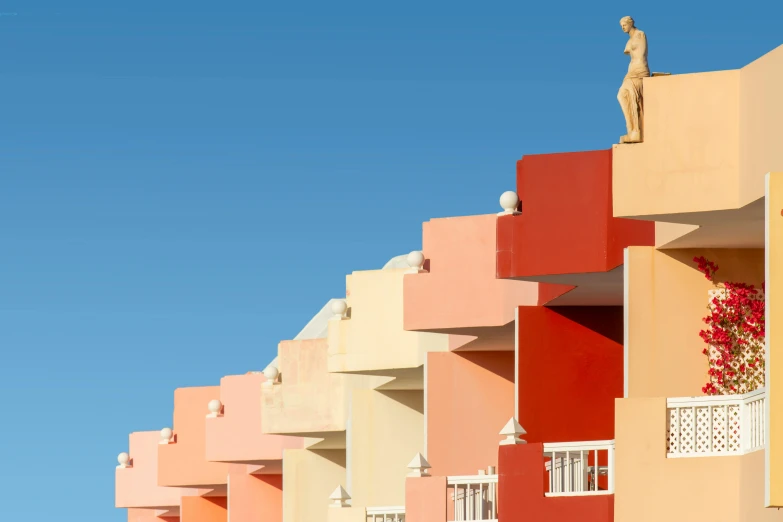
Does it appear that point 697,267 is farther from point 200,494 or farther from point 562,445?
point 200,494

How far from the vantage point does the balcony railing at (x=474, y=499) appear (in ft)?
84.9

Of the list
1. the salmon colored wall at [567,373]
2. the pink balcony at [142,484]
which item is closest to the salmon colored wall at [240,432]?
the pink balcony at [142,484]

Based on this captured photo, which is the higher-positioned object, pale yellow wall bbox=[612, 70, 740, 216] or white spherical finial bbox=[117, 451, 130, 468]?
pale yellow wall bbox=[612, 70, 740, 216]

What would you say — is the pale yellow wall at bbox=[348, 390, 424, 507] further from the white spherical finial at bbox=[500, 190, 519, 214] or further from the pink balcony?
the pink balcony

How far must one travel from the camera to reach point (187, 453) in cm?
4444

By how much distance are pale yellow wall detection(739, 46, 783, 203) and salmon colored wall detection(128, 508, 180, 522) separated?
35100mm

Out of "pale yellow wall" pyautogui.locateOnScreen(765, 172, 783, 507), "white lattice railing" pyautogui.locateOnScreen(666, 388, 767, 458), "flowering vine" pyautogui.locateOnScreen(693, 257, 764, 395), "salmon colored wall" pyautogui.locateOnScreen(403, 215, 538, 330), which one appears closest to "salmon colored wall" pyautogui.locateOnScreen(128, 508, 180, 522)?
"salmon colored wall" pyautogui.locateOnScreen(403, 215, 538, 330)

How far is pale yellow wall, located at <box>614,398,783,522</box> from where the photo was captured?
2078 centimetres

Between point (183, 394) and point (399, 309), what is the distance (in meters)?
12.4

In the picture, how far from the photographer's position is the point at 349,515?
30562 millimetres

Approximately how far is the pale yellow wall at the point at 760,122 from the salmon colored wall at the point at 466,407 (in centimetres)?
1099

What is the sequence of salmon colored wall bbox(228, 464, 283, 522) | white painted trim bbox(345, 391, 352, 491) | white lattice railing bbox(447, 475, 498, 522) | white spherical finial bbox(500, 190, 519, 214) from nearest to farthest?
white spherical finial bbox(500, 190, 519, 214)
white lattice railing bbox(447, 475, 498, 522)
white painted trim bbox(345, 391, 352, 491)
salmon colored wall bbox(228, 464, 283, 522)

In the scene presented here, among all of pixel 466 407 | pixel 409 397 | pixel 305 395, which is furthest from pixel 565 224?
pixel 305 395

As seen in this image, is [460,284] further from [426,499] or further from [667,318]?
[667,318]
